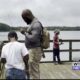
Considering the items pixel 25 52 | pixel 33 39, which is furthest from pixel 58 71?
pixel 25 52

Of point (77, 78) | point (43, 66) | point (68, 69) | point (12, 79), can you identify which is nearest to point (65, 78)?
point (77, 78)

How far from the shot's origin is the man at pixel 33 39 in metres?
6.82

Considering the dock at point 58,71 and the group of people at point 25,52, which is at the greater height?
the group of people at point 25,52

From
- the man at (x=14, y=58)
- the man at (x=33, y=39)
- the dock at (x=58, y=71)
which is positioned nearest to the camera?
the man at (x=14, y=58)

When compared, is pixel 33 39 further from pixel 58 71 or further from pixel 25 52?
pixel 58 71

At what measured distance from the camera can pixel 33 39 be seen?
22.3 feet

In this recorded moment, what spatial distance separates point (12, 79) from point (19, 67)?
0.22 m

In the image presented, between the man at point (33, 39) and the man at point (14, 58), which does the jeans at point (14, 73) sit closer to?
the man at point (14, 58)

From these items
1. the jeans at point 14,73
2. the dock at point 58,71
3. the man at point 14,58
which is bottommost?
the dock at point 58,71

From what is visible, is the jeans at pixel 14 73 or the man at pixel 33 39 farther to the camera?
the man at pixel 33 39

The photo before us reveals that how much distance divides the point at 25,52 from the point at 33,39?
2.90 ft

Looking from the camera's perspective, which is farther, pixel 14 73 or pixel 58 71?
pixel 58 71

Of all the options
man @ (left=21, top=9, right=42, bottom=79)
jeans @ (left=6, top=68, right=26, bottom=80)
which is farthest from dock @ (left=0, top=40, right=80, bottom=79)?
jeans @ (left=6, top=68, right=26, bottom=80)

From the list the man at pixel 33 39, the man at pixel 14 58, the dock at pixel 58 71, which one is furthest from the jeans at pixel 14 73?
the dock at pixel 58 71
